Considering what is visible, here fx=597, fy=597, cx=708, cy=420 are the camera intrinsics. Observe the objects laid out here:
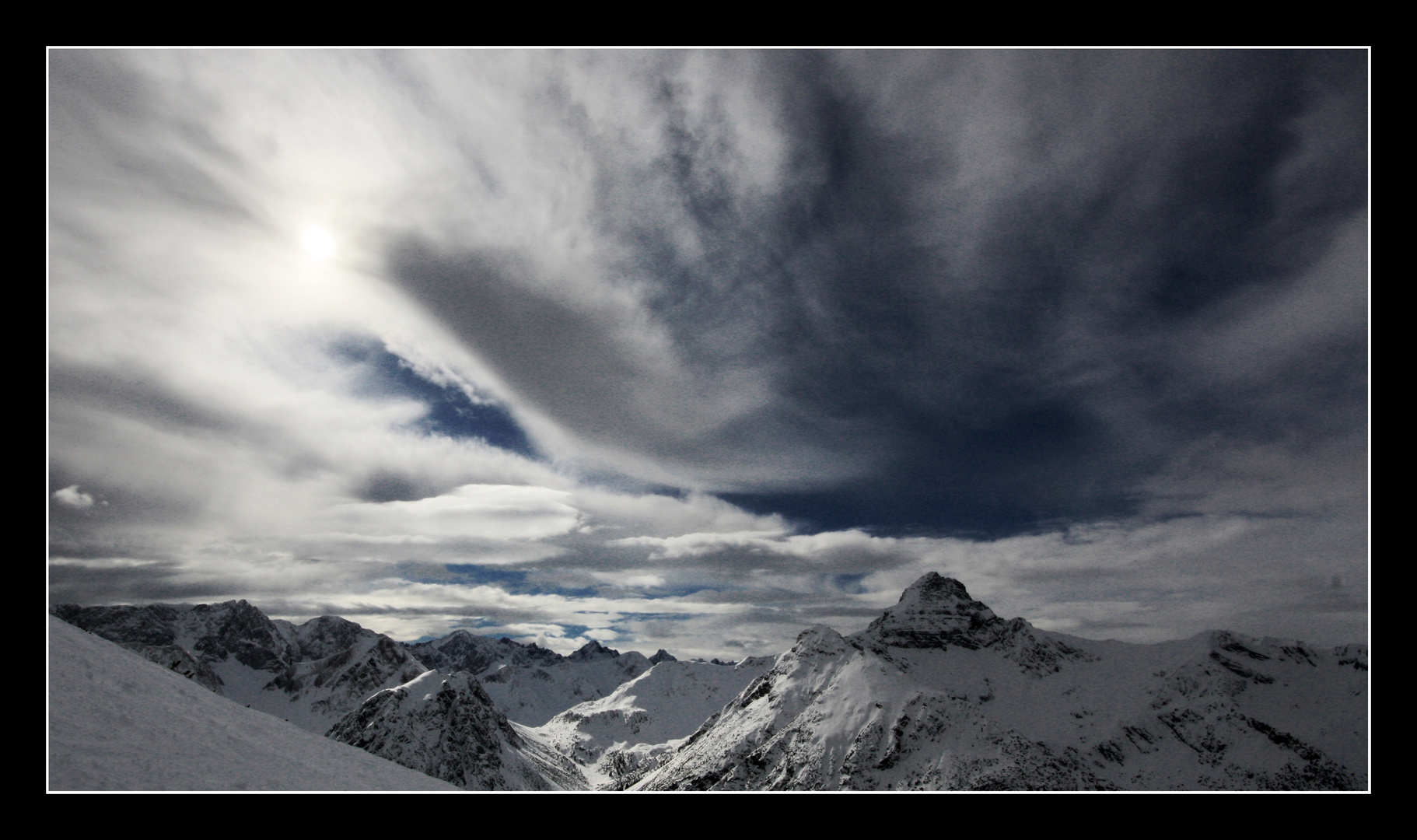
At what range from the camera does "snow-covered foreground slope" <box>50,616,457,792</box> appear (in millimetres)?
12578

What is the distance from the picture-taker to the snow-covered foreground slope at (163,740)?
1258 cm

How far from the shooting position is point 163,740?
14.2m
